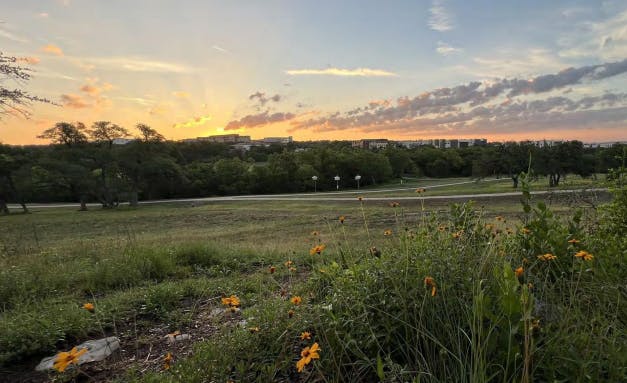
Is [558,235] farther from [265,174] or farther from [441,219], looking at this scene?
[265,174]

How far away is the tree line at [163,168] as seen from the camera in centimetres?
4000

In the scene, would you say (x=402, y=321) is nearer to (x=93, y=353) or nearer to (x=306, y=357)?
(x=306, y=357)

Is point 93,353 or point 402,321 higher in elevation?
point 402,321

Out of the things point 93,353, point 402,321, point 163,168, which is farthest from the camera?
point 163,168

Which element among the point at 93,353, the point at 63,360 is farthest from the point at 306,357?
the point at 93,353

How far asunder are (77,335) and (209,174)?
198 ft

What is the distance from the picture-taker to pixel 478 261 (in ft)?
7.95

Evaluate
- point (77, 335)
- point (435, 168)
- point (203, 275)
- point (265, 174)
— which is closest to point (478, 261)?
point (77, 335)

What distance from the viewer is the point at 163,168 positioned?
4966 centimetres

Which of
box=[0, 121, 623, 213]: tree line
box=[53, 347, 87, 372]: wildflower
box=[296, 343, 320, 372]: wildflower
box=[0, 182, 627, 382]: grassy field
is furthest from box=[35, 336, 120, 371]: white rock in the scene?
box=[0, 121, 623, 213]: tree line

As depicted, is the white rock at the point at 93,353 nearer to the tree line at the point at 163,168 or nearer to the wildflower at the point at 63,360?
the wildflower at the point at 63,360

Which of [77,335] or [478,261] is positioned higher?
[478,261]

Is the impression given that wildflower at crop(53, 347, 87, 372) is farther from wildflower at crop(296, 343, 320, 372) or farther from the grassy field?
wildflower at crop(296, 343, 320, 372)

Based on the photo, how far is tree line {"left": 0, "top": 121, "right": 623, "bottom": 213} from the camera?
4000 cm
